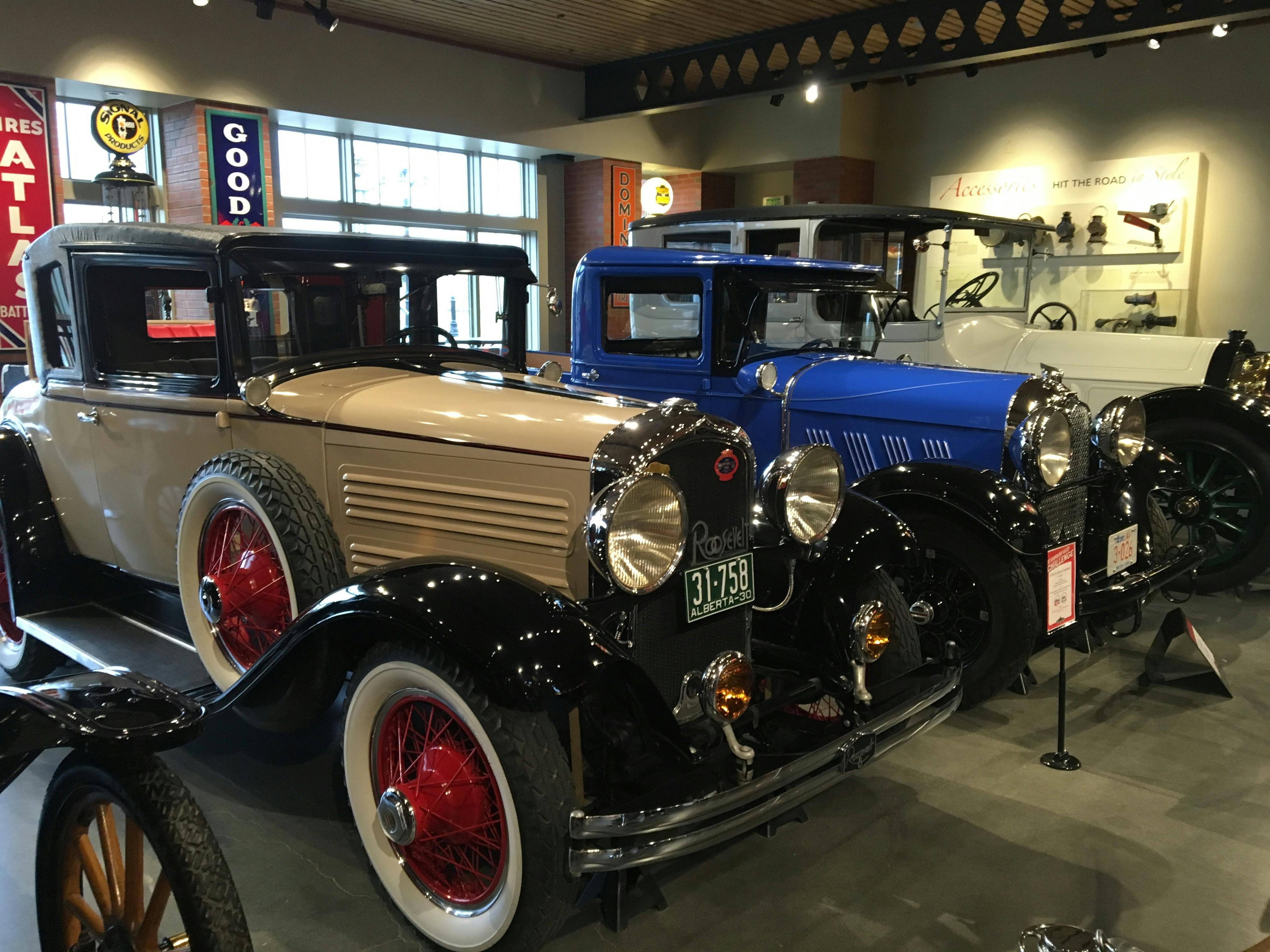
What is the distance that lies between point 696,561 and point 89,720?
129cm

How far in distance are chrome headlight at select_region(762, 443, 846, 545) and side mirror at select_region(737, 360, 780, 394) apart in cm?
168

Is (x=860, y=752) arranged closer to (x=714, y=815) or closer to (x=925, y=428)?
(x=714, y=815)

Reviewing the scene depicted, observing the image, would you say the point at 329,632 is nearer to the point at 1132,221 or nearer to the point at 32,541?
the point at 32,541

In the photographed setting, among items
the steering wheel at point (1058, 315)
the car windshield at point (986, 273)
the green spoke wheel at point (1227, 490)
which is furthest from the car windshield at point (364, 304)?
the steering wheel at point (1058, 315)

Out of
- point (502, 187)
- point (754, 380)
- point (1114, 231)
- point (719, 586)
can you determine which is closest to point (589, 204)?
point (502, 187)

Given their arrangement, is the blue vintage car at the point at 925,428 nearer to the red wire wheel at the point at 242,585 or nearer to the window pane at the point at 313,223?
the red wire wheel at the point at 242,585

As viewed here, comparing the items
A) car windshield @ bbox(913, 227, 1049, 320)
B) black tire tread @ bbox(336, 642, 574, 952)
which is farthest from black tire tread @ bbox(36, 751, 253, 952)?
car windshield @ bbox(913, 227, 1049, 320)

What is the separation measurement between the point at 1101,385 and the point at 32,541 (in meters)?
5.67

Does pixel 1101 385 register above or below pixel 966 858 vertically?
above

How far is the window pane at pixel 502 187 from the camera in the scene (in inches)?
467

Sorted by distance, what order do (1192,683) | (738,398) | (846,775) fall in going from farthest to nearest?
(738,398) < (1192,683) < (846,775)

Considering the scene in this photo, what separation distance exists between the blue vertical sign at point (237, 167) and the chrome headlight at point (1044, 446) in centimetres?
697

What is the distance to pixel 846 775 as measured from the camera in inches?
A: 88.2

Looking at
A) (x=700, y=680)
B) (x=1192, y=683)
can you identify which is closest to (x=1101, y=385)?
(x=1192, y=683)
